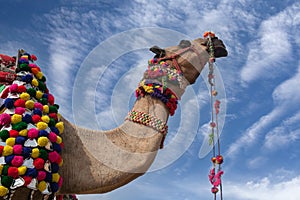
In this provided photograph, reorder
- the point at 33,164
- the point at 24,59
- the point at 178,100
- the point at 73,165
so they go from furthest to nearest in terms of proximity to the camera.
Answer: the point at 178,100 < the point at 24,59 < the point at 73,165 < the point at 33,164

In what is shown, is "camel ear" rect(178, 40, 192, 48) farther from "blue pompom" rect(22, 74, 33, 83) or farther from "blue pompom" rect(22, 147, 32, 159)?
"blue pompom" rect(22, 147, 32, 159)

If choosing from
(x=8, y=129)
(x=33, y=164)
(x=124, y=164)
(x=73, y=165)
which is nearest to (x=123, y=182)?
(x=124, y=164)

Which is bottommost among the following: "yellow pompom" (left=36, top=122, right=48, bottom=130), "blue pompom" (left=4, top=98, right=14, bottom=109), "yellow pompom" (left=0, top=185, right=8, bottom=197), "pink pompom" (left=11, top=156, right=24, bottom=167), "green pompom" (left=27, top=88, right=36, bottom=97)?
"yellow pompom" (left=0, top=185, right=8, bottom=197)

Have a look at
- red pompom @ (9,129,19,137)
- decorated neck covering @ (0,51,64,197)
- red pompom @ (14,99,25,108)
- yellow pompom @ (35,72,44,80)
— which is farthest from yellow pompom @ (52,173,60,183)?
yellow pompom @ (35,72,44,80)

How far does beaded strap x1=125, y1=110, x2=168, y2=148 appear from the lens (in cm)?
375

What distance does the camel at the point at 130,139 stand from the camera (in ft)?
11.3

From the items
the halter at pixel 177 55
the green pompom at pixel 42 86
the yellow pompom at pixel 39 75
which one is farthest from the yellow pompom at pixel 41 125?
the halter at pixel 177 55

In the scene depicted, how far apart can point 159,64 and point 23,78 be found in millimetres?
1411

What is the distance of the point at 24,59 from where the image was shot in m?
3.77

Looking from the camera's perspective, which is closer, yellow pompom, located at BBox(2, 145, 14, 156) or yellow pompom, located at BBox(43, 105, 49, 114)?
yellow pompom, located at BBox(2, 145, 14, 156)

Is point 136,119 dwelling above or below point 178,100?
below

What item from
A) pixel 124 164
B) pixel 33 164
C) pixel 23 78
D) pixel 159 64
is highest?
pixel 159 64

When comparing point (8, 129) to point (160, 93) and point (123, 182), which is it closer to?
point (123, 182)

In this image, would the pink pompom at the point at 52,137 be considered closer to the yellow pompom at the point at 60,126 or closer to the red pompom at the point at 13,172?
the yellow pompom at the point at 60,126
